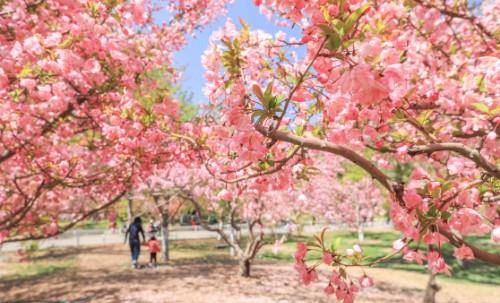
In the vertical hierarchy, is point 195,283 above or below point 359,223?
below

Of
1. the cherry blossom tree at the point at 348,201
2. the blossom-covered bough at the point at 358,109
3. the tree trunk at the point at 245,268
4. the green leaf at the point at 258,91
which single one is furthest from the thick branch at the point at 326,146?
the cherry blossom tree at the point at 348,201

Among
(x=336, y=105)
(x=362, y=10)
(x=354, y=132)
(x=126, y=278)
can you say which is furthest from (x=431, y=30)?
(x=126, y=278)

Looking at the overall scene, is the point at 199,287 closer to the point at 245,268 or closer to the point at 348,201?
the point at 245,268

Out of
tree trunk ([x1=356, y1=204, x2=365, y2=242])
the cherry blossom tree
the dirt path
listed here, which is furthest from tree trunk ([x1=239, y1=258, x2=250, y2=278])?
tree trunk ([x1=356, y1=204, x2=365, y2=242])

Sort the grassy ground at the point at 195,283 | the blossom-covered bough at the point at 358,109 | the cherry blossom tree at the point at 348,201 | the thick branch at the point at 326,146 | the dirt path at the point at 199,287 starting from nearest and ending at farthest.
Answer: the blossom-covered bough at the point at 358,109, the thick branch at the point at 326,146, the dirt path at the point at 199,287, the grassy ground at the point at 195,283, the cherry blossom tree at the point at 348,201

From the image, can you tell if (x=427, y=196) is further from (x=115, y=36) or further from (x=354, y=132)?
(x=115, y=36)

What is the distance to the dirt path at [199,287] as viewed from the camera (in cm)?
921

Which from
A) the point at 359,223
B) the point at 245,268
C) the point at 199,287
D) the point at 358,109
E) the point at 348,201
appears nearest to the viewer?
the point at 358,109

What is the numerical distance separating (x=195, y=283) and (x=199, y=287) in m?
0.58

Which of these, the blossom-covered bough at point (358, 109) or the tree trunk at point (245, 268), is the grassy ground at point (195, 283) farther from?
the blossom-covered bough at point (358, 109)

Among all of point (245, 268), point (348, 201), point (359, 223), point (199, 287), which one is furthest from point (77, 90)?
point (348, 201)

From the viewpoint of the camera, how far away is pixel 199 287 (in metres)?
10.2

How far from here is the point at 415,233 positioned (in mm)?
1980

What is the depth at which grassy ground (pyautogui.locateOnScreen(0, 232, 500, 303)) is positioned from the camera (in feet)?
30.6
